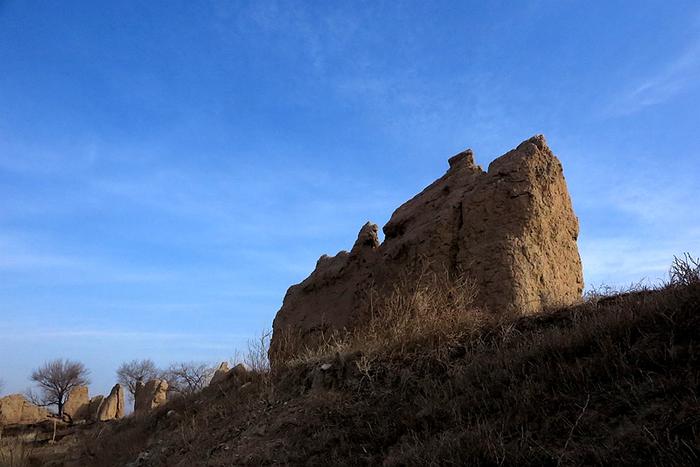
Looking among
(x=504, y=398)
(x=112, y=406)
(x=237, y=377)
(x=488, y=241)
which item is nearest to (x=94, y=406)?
(x=112, y=406)

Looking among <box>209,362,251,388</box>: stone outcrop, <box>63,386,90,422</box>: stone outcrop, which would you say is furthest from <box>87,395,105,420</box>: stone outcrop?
<box>209,362,251,388</box>: stone outcrop

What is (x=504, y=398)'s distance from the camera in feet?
15.0

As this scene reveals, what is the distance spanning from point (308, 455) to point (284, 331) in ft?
18.4

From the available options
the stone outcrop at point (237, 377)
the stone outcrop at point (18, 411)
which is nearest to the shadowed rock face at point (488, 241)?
the stone outcrop at point (237, 377)

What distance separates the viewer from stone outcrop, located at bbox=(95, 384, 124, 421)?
108 ft

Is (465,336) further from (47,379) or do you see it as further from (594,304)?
(47,379)

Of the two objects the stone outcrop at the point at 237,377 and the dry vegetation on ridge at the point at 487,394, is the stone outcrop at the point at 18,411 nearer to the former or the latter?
the stone outcrop at the point at 237,377

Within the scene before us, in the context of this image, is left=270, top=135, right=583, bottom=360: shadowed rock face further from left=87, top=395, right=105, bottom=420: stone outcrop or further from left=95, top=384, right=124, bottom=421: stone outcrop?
left=87, top=395, right=105, bottom=420: stone outcrop

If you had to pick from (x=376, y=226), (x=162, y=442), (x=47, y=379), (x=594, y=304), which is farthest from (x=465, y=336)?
(x=47, y=379)

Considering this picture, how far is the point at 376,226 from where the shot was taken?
443 inches

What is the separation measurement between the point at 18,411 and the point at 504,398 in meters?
38.5

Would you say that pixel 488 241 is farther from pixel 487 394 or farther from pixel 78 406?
pixel 78 406

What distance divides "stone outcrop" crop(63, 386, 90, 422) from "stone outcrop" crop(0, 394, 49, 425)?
1.73m

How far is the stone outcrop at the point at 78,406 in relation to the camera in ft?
123
